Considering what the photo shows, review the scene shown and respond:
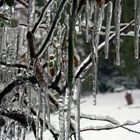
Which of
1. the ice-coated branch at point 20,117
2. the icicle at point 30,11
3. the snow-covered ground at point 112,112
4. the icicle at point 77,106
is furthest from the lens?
the snow-covered ground at point 112,112

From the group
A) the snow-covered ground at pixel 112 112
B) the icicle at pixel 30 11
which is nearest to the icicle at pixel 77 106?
the icicle at pixel 30 11

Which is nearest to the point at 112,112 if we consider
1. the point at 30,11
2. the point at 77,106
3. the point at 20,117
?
the point at 20,117

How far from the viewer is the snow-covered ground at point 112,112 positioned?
643cm

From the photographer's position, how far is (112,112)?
11773mm

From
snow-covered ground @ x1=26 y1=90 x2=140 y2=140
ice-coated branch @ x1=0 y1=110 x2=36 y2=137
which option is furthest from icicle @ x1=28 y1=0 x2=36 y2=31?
snow-covered ground @ x1=26 y1=90 x2=140 y2=140

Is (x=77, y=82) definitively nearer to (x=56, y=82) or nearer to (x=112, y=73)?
(x=56, y=82)

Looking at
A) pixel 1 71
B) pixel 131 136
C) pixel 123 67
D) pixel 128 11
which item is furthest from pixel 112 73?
pixel 1 71

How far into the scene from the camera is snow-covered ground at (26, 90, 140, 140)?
643 centimetres

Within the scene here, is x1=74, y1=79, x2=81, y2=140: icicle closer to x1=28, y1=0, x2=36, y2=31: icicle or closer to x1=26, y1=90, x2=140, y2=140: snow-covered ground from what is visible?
x1=28, y1=0, x2=36, y2=31: icicle

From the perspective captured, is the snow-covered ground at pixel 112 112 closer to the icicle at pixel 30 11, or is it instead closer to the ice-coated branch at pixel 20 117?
the ice-coated branch at pixel 20 117

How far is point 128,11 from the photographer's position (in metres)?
11.8

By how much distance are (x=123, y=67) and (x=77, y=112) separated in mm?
13920

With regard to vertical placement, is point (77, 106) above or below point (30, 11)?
below

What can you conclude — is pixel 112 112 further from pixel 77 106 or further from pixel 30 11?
pixel 30 11
